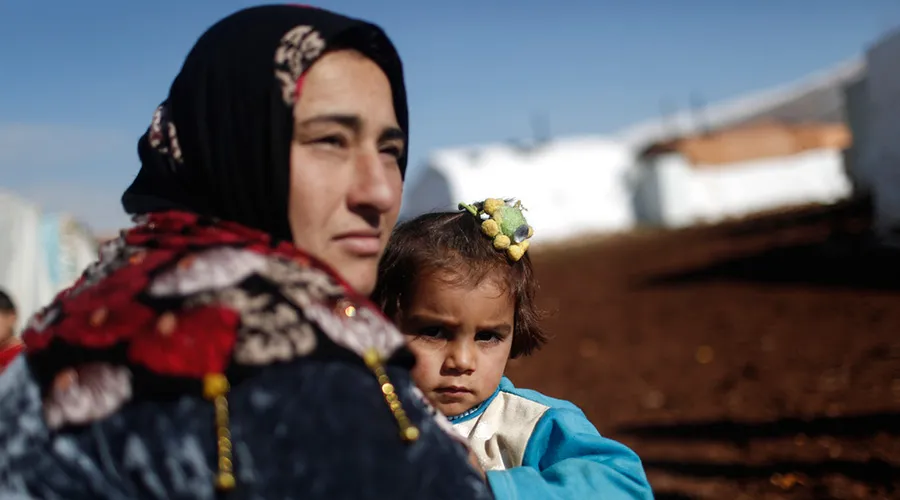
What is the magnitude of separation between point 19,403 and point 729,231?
23.3 m

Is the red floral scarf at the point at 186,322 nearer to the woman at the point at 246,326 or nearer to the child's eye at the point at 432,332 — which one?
the woman at the point at 246,326

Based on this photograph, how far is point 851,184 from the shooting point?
22641mm

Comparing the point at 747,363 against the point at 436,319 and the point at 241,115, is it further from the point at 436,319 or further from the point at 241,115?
the point at 241,115

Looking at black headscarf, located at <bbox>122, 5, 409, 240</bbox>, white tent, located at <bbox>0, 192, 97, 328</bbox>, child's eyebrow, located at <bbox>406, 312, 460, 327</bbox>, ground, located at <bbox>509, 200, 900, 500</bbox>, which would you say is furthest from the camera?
white tent, located at <bbox>0, 192, 97, 328</bbox>

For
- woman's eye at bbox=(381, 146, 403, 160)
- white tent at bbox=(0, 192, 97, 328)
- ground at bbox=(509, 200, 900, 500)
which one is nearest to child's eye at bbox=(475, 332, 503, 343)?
ground at bbox=(509, 200, 900, 500)

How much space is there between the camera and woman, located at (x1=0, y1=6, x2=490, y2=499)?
4.66ft

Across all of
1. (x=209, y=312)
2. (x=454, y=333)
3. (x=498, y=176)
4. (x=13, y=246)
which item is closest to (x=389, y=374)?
(x=209, y=312)

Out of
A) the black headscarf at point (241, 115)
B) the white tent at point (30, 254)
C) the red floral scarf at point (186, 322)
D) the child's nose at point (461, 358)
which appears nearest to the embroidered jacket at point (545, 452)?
the child's nose at point (461, 358)

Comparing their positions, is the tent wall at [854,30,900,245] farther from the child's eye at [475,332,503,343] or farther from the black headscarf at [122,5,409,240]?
the black headscarf at [122,5,409,240]

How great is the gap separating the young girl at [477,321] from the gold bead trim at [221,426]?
101 cm

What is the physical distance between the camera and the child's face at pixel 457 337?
2.69m

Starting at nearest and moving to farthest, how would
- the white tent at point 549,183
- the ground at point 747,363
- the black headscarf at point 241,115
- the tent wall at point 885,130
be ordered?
the black headscarf at point 241,115 → the ground at point 747,363 → the tent wall at point 885,130 → the white tent at point 549,183

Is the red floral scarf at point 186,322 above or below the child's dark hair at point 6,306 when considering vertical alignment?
above

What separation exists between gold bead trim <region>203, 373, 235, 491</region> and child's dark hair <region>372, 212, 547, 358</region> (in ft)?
4.97
